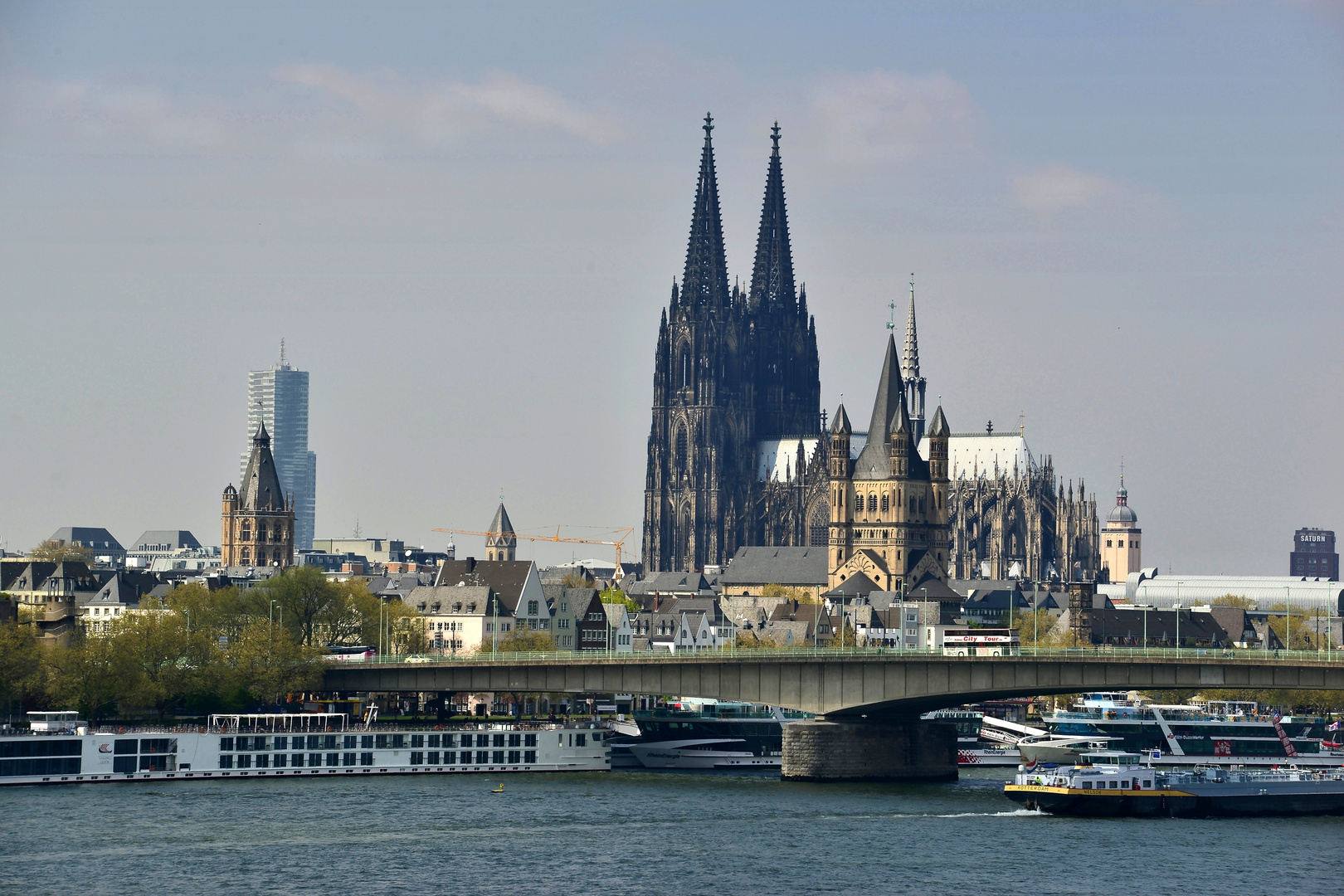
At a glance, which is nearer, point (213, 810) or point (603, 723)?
point (213, 810)

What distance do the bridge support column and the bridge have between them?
0.18 feet

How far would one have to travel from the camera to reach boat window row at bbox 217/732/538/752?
366 ft

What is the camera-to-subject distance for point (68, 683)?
381 ft

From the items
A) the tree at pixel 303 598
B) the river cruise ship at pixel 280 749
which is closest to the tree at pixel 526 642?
the tree at pixel 303 598

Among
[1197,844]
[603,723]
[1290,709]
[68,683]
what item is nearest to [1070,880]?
[1197,844]

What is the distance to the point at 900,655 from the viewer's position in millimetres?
110125

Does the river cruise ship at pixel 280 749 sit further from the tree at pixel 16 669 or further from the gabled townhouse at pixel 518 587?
the gabled townhouse at pixel 518 587

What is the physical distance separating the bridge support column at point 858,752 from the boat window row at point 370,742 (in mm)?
13956

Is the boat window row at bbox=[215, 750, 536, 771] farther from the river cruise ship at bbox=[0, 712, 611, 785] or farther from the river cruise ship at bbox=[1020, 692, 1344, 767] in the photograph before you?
the river cruise ship at bbox=[1020, 692, 1344, 767]

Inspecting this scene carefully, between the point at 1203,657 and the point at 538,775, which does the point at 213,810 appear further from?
the point at 1203,657

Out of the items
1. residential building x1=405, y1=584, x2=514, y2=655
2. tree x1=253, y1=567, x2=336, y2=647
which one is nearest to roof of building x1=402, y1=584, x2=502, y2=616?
residential building x1=405, y1=584, x2=514, y2=655

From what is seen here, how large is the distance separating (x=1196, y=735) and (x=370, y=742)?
41083 millimetres

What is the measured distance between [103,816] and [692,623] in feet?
338

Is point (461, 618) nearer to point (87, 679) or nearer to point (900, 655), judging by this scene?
point (87, 679)
